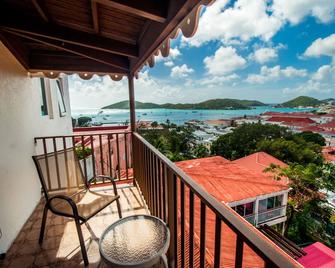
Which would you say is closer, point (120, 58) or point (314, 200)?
point (120, 58)

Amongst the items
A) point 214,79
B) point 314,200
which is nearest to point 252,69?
point 214,79

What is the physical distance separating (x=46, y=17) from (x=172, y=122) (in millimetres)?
35471

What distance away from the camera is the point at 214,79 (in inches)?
1639

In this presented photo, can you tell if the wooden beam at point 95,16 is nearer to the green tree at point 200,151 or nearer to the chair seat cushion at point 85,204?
the chair seat cushion at point 85,204

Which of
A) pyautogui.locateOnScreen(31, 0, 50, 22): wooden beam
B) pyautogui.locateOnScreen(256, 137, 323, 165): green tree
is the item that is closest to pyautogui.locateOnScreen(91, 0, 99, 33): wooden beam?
pyautogui.locateOnScreen(31, 0, 50, 22): wooden beam

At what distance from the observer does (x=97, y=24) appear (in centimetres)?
209

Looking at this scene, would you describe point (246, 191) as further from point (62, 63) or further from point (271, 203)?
point (62, 63)

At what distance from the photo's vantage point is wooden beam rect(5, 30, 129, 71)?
2391mm

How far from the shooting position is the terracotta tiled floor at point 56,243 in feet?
6.19

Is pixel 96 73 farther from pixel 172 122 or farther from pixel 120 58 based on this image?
pixel 172 122

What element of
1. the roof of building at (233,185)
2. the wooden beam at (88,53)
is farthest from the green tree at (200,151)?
the wooden beam at (88,53)

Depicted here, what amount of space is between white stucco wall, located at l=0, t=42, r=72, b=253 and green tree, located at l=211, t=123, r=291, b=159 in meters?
29.3

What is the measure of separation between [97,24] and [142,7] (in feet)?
2.85

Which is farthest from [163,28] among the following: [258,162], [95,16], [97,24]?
[258,162]
